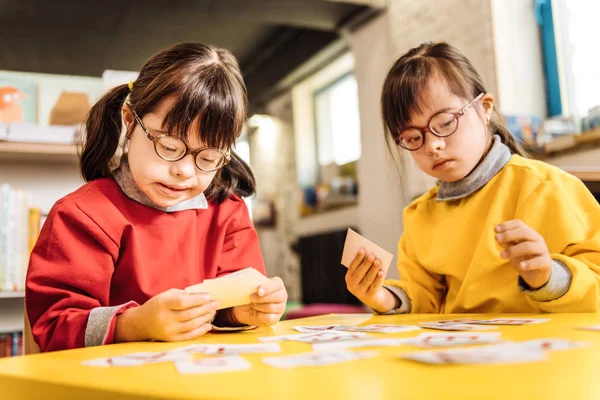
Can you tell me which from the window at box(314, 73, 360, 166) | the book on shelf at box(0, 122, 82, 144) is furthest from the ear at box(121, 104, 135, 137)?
the window at box(314, 73, 360, 166)

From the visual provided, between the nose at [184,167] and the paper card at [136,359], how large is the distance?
16.3 inches

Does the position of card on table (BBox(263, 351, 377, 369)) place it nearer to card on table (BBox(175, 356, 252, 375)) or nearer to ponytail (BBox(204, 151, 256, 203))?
card on table (BBox(175, 356, 252, 375))

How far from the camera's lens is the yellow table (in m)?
0.32

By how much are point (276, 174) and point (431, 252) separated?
4612 mm

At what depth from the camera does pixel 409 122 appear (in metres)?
1.17

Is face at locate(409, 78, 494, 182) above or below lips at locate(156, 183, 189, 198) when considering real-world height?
above

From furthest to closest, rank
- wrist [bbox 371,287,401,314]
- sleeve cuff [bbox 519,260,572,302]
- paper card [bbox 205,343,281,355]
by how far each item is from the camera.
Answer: wrist [bbox 371,287,401,314], sleeve cuff [bbox 519,260,572,302], paper card [bbox 205,343,281,355]

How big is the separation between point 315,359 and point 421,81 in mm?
842

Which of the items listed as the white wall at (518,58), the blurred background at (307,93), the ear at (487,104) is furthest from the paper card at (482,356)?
the white wall at (518,58)

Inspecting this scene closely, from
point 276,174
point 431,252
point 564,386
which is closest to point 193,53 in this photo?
point 431,252

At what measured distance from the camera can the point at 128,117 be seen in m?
1.00

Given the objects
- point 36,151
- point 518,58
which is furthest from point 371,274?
point 518,58

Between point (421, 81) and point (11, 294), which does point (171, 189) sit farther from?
point (11, 294)

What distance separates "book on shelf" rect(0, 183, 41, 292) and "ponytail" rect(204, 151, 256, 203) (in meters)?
1.16
